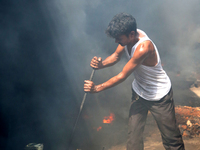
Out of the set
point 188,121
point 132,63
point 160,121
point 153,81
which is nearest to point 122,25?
point 132,63

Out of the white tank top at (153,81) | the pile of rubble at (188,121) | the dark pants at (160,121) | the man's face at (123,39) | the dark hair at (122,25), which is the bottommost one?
the pile of rubble at (188,121)

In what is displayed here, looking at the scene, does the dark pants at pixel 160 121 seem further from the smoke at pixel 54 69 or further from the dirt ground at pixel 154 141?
the smoke at pixel 54 69

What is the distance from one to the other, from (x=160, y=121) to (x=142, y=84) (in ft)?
2.25

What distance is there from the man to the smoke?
152cm

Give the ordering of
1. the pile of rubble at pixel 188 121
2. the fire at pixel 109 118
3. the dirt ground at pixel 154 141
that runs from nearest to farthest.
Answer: the dirt ground at pixel 154 141, the pile of rubble at pixel 188 121, the fire at pixel 109 118

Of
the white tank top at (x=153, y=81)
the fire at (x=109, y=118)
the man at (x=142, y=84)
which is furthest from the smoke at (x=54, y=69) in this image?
the white tank top at (x=153, y=81)

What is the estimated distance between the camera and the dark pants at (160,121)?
2.62m

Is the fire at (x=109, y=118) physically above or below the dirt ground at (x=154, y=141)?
above

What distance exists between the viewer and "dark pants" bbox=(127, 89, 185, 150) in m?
2.62

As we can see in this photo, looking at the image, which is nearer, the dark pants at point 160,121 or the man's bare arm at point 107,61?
the dark pants at point 160,121

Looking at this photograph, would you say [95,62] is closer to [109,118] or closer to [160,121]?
[160,121]

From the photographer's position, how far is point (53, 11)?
392cm

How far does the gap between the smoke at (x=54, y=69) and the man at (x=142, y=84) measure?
5.00ft

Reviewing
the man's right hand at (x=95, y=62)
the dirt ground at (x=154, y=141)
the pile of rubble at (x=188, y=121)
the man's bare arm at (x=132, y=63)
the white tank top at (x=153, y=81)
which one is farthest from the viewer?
the pile of rubble at (x=188, y=121)
